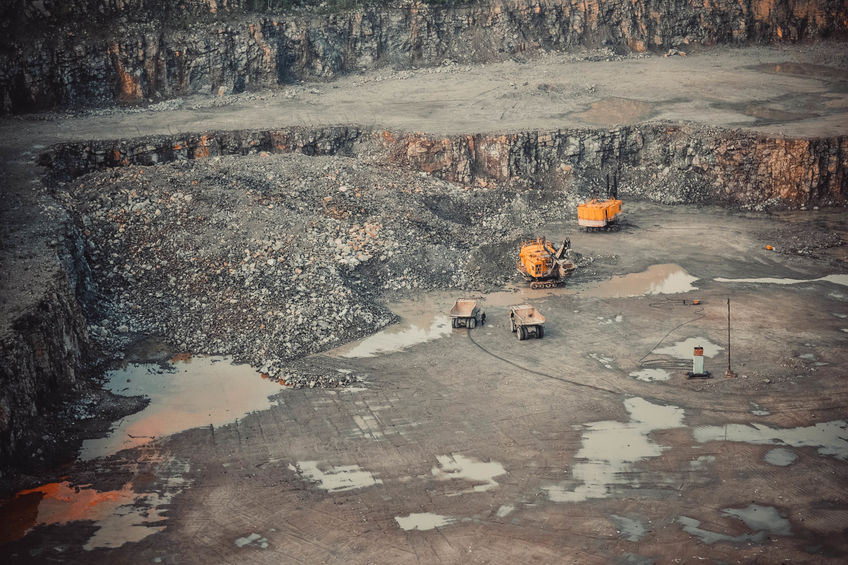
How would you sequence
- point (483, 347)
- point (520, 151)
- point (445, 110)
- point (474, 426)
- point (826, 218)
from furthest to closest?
point (445, 110)
point (520, 151)
point (826, 218)
point (483, 347)
point (474, 426)

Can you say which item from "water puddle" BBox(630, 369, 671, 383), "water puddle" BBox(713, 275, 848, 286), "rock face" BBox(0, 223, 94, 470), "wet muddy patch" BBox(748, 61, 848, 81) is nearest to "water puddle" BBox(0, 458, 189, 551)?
"rock face" BBox(0, 223, 94, 470)

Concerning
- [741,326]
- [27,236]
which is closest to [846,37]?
[741,326]

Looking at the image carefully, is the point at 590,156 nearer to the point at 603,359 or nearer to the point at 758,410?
the point at 603,359

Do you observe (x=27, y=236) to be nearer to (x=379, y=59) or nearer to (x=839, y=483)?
(x=839, y=483)

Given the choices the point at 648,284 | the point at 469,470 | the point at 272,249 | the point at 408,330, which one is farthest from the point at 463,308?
the point at 469,470

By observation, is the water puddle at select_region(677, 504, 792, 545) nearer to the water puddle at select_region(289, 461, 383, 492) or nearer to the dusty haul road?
the dusty haul road

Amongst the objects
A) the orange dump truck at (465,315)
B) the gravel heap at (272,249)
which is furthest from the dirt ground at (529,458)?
the gravel heap at (272,249)
